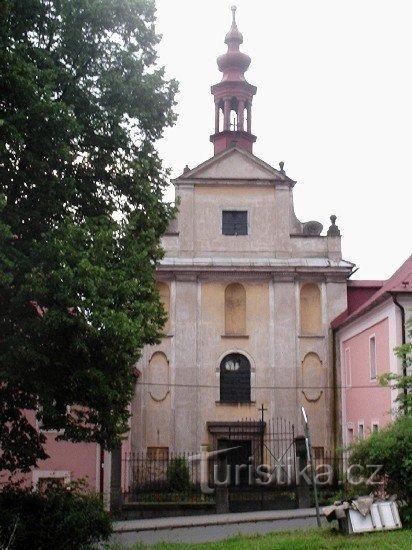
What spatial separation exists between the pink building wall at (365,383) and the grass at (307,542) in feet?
32.7

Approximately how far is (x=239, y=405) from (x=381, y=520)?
1705 cm

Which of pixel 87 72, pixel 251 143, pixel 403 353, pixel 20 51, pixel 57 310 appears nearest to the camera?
pixel 57 310

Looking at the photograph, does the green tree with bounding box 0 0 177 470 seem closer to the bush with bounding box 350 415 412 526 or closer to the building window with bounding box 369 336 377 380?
the bush with bounding box 350 415 412 526

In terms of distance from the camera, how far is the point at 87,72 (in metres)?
16.0

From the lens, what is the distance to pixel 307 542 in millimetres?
13773

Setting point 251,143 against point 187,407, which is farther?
point 251,143

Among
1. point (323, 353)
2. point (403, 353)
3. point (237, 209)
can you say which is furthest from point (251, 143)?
point (403, 353)

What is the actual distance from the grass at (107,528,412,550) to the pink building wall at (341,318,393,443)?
32.7 ft

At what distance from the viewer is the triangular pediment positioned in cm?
3319

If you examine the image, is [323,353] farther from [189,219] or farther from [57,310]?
[57,310]

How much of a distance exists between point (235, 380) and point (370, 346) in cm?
612

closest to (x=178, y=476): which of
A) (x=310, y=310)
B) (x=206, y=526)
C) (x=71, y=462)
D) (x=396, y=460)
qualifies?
(x=71, y=462)

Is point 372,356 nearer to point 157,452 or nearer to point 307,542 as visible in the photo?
point 157,452

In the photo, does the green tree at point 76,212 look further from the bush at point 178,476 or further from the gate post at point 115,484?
the bush at point 178,476
